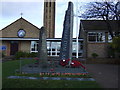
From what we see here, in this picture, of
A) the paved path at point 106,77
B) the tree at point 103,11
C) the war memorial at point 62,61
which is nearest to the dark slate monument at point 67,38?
the war memorial at point 62,61

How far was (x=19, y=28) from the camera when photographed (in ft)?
104

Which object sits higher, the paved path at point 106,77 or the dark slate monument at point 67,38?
the dark slate monument at point 67,38

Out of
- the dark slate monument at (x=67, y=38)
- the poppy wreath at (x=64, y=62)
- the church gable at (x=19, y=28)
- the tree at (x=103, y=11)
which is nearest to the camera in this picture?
the poppy wreath at (x=64, y=62)

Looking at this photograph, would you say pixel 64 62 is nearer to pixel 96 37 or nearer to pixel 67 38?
pixel 67 38

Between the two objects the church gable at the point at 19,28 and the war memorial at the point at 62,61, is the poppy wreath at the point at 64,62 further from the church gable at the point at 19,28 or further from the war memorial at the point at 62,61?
the church gable at the point at 19,28

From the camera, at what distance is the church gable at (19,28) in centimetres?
3144

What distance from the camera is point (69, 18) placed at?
13.1 m

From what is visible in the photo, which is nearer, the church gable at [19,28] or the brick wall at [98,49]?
the brick wall at [98,49]

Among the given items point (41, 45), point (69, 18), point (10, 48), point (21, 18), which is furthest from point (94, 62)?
point (21, 18)

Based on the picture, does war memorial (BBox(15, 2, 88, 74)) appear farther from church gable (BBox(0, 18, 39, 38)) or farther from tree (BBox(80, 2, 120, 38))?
church gable (BBox(0, 18, 39, 38))

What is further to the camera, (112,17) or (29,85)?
(112,17)

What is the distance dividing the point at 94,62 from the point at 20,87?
13898mm

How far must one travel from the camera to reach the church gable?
→ 3144cm

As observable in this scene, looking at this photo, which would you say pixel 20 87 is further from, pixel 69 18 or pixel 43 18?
pixel 43 18
